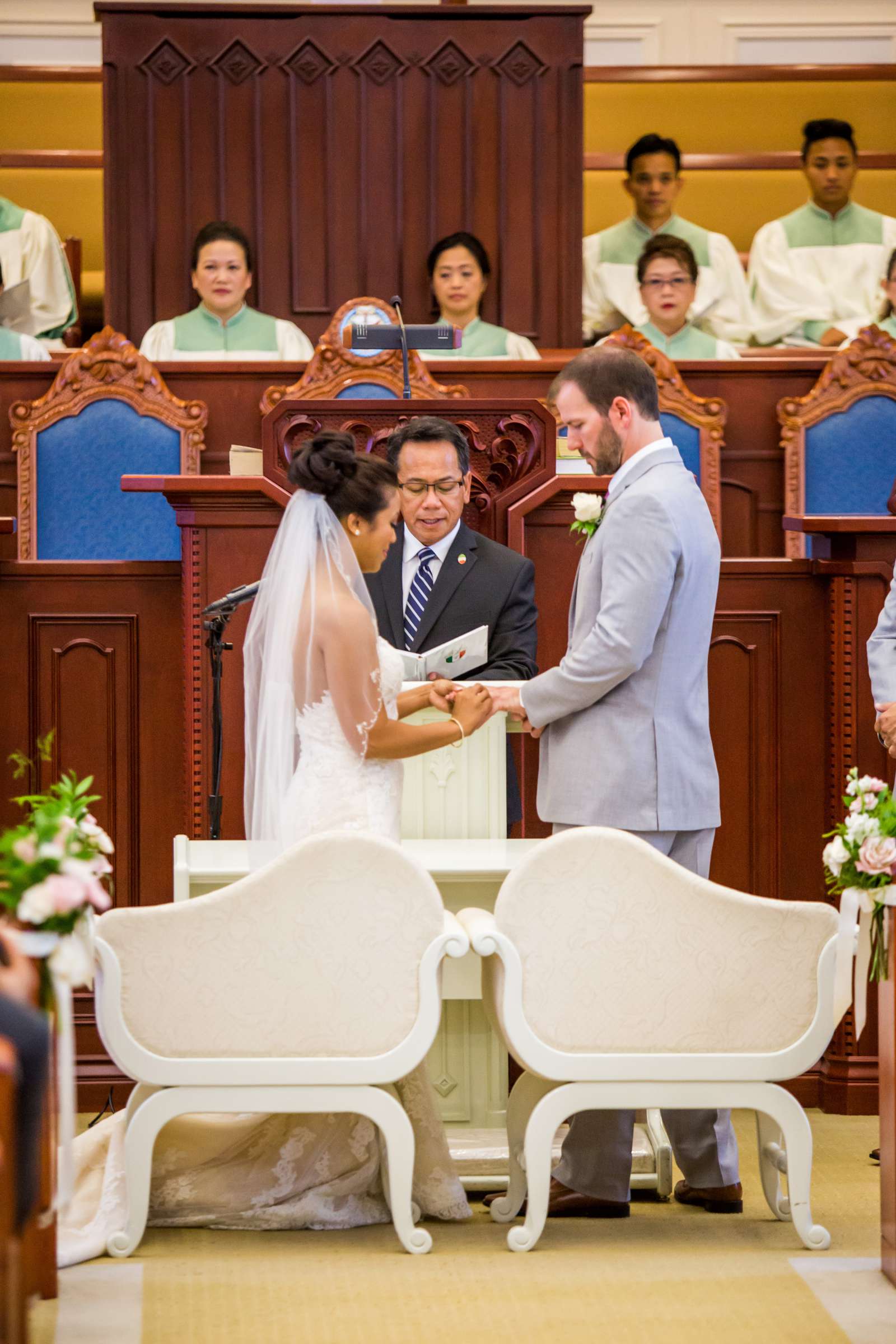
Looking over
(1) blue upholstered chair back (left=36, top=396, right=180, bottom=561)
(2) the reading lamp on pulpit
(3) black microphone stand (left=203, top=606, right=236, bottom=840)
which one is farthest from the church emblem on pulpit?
(3) black microphone stand (left=203, top=606, right=236, bottom=840)

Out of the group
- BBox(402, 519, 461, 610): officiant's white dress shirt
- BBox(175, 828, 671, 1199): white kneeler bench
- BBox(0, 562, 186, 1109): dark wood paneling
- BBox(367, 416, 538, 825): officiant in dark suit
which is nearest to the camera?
BBox(175, 828, 671, 1199): white kneeler bench

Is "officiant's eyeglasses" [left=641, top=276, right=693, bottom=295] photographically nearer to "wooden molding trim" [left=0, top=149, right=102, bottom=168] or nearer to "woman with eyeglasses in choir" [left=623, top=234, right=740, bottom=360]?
"woman with eyeglasses in choir" [left=623, top=234, right=740, bottom=360]

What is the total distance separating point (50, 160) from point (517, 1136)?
7.34 m

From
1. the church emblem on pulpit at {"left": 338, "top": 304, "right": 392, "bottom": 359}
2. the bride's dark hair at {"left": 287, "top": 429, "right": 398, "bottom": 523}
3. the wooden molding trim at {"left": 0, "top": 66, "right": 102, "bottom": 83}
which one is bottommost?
the bride's dark hair at {"left": 287, "top": 429, "right": 398, "bottom": 523}

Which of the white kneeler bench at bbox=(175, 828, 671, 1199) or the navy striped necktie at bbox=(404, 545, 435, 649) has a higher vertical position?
the navy striped necktie at bbox=(404, 545, 435, 649)

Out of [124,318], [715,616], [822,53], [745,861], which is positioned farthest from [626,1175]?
[822,53]

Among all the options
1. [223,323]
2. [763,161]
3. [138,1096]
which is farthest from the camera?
[763,161]

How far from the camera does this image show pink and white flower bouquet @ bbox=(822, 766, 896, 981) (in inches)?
115

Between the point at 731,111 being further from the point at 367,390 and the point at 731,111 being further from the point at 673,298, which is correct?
the point at 367,390

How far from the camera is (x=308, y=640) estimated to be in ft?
10.8

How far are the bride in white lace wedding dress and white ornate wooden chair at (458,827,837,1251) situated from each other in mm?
389

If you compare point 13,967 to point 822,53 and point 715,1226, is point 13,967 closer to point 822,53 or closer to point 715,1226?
point 715,1226

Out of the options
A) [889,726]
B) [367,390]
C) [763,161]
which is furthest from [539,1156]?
[763,161]

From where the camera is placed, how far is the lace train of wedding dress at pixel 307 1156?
324 cm
